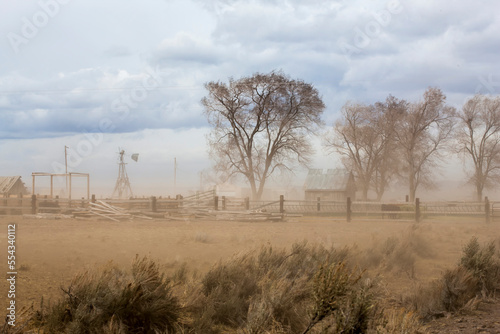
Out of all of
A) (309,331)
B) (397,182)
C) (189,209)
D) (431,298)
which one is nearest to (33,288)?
(309,331)

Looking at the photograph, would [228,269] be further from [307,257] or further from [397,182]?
[397,182]

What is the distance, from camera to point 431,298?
30.2ft

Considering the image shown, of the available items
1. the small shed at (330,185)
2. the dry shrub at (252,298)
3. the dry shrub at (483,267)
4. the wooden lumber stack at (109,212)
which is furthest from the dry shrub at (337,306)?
the small shed at (330,185)

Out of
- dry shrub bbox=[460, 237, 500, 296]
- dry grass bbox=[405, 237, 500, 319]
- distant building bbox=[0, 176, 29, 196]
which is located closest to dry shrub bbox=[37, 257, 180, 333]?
dry grass bbox=[405, 237, 500, 319]

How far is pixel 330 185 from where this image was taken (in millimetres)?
52562

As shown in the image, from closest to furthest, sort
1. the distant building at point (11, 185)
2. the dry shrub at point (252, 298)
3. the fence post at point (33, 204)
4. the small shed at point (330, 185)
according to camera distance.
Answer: the dry shrub at point (252, 298)
the fence post at point (33, 204)
the distant building at point (11, 185)
the small shed at point (330, 185)

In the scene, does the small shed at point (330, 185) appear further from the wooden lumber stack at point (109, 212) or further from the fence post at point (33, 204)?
the fence post at point (33, 204)

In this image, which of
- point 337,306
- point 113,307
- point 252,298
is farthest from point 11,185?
point 337,306

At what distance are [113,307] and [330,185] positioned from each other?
47.3m

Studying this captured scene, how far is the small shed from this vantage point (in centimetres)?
5162

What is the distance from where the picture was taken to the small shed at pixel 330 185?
169ft

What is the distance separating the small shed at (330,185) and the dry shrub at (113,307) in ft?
150

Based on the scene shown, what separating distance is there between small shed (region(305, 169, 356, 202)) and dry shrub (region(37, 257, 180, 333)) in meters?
45.6

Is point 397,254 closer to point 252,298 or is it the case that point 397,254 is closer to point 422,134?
point 252,298
